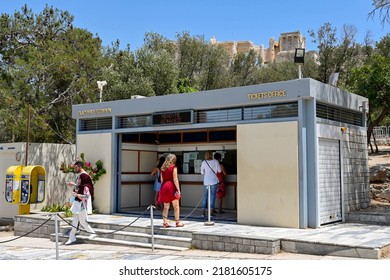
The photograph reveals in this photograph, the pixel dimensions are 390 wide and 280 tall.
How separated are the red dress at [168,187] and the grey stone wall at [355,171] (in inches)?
175

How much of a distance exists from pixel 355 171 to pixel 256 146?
331 centimetres

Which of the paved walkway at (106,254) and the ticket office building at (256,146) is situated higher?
the ticket office building at (256,146)

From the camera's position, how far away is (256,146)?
1053 cm

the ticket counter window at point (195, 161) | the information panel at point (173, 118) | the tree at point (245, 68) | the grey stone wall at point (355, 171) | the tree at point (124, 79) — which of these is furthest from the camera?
the tree at point (245, 68)

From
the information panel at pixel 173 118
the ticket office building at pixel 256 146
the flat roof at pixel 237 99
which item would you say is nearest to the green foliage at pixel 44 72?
the ticket office building at pixel 256 146

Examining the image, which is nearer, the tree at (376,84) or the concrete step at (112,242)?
the concrete step at (112,242)

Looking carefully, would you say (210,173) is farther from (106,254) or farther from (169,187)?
(106,254)

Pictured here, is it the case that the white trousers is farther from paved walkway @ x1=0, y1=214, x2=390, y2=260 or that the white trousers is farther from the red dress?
the red dress

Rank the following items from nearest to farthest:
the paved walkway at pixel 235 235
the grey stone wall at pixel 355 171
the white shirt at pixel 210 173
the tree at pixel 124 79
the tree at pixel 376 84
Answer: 1. the paved walkway at pixel 235 235
2. the grey stone wall at pixel 355 171
3. the white shirt at pixel 210 173
4. the tree at pixel 376 84
5. the tree at pixel 124 79

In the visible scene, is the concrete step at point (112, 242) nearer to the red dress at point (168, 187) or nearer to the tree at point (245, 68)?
the red dress at point (168, 187)

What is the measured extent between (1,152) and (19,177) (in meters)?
2.23

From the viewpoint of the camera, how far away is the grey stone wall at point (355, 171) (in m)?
11.4

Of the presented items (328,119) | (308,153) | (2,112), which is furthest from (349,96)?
Answer: (2,112)
